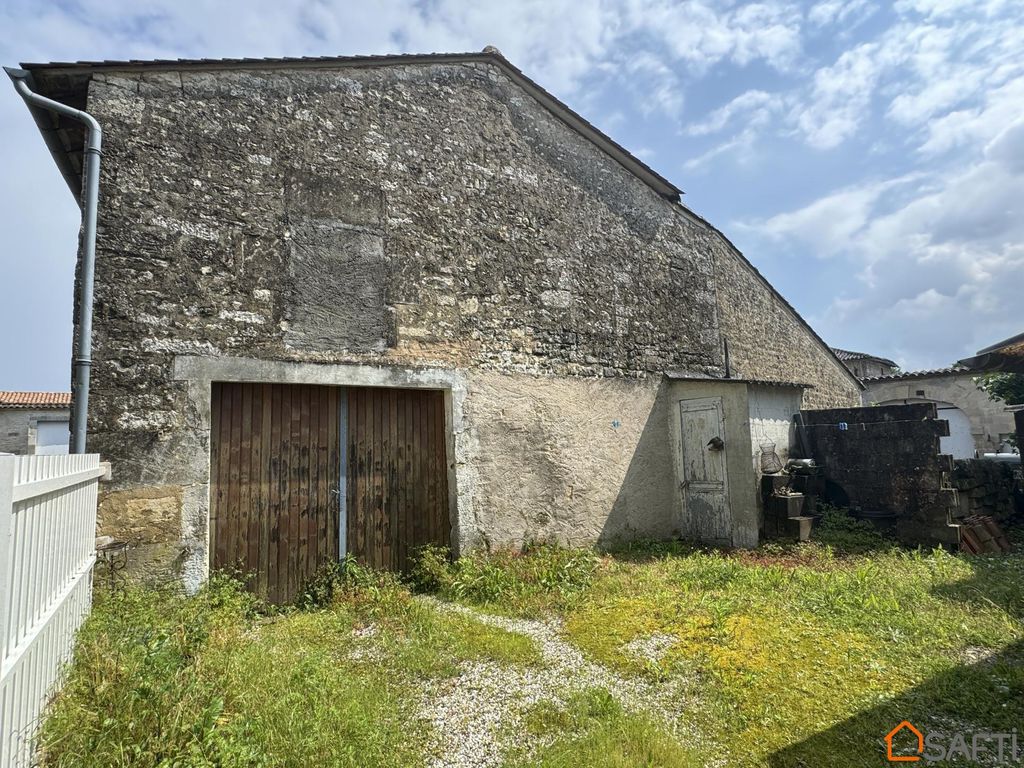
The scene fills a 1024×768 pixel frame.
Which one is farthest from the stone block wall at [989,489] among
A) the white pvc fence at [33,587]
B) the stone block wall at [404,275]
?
the white pvc fence at [33,587]

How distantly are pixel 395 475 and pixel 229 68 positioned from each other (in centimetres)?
434

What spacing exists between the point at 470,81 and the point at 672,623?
6358mm

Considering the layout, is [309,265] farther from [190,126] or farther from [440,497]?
[440,497]

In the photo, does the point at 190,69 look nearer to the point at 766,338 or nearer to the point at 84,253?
the point at 84,253

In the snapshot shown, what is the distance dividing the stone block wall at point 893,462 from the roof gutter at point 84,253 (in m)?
8.47

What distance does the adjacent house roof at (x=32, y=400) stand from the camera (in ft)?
59.7

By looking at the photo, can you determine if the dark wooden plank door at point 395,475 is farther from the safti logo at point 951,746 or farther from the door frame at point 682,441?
the safti logo at point 951,746

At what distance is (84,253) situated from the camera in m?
4.54

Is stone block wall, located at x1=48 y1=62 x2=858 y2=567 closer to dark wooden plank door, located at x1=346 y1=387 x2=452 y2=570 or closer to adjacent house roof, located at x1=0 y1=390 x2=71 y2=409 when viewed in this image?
dark wooden plank door, located at x1=346 y1=387 x2=452 y2=570

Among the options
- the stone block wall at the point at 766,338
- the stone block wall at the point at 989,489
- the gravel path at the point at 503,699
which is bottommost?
the gravel path at the point at 503,699

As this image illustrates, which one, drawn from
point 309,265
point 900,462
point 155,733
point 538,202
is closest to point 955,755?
point 155,733

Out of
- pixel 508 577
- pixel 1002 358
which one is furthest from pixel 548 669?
pixel 1002 358

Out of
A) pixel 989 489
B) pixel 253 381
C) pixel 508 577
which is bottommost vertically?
pixel 508 577

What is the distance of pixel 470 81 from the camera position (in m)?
6.75
